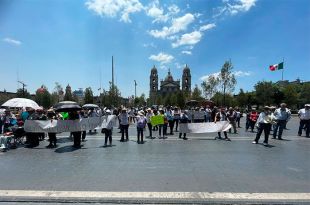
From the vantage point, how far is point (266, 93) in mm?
66188

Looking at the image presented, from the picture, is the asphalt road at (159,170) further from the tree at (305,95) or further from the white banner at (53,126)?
the tree at (305,95)

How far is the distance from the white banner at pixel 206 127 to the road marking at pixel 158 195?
Answer: 1011 cm

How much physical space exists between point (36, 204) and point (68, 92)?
8516 cm

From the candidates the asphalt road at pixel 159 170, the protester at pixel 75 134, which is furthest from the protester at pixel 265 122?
the protester at pixel 75 134

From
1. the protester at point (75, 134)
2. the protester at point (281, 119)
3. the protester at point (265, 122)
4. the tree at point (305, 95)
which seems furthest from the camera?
the tree at point (305, 95)

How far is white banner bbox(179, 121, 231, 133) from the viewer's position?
1622cm

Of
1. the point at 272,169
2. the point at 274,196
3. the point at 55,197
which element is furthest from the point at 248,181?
the point at 55,197

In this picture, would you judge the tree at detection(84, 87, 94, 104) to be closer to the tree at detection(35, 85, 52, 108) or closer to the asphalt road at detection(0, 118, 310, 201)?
the tree at detection(35, 85, 52, 108)

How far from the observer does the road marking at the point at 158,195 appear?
5.82m

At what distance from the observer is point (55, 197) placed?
229 inches

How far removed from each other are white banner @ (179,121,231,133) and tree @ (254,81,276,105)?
53542 mm

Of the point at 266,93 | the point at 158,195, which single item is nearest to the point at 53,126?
the point at 158,195

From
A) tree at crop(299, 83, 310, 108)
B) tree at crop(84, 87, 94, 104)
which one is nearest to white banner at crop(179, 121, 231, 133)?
tree at crop(299, 83, 310, 108)

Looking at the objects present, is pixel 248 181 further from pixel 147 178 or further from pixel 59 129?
pixel 59 129
